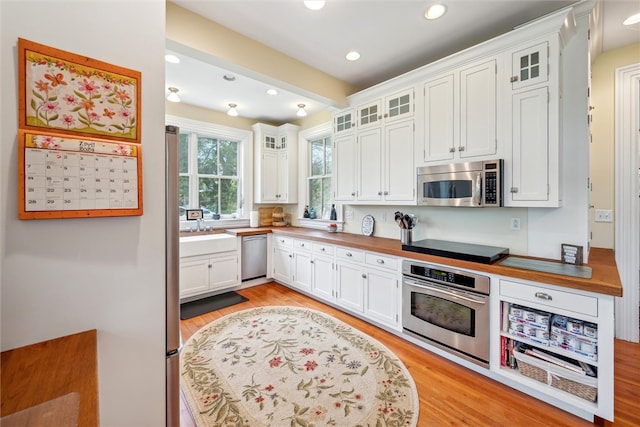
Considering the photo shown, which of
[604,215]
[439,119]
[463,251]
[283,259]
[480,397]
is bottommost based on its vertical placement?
[480,397]

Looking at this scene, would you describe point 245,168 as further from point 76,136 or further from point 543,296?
point 543,296

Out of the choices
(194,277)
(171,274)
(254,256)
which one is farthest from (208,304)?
(171,274)

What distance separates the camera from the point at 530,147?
83.8 inches

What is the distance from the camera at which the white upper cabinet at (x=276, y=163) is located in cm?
486

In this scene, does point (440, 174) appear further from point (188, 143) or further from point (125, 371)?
point (188, 143)

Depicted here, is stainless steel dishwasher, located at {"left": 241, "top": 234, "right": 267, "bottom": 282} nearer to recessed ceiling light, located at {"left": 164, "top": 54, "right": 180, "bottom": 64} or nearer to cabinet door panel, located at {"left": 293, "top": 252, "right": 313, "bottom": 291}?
cabinet door panel, located at {"left": 293, "top": 252, "right": 313, "bottom": 291}

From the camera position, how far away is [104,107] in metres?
1.02

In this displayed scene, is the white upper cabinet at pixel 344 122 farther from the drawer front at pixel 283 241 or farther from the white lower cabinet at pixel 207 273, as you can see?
the white lower cabinet at pixel 207 273

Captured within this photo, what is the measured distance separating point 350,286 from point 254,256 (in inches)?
74.4

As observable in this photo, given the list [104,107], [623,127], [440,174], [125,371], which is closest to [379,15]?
[440,174]

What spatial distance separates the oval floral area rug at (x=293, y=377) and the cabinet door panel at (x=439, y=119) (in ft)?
6.59

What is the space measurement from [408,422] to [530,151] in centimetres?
220

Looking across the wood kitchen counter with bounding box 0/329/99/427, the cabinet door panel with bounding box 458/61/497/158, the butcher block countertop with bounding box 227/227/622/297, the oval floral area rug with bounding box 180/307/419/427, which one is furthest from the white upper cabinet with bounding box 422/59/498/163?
the wood kitchen counter with bounding box 0/329/99/427

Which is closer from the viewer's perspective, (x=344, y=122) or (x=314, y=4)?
(x=314, y=4)
